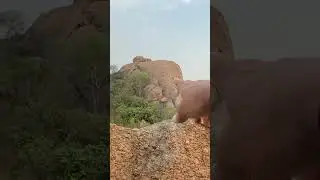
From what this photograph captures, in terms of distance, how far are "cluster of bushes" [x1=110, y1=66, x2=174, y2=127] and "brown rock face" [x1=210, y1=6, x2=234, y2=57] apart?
1.07 metres

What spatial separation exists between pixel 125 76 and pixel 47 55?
1.34 m

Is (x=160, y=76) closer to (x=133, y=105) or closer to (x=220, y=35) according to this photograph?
(x=133, y=105)

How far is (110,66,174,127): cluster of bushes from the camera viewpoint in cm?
328

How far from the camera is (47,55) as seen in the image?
1.94 meters

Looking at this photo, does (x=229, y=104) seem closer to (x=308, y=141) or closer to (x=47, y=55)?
(x=308, y=141)

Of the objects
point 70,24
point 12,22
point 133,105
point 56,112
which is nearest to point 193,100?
point 133,105

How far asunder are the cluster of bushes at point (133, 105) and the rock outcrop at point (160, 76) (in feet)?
0.15

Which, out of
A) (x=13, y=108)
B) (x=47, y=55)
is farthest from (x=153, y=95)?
(x=13, y=108)

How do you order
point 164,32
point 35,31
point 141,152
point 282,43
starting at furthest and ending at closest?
point 141,152
point 164,32
point 35,31
point 282,43

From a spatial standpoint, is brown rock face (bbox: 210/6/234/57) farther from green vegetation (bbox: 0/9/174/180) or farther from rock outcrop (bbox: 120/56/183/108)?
rock outcrop (bbox: 120/56/183/108)

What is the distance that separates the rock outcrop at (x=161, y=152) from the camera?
3193 millimetres

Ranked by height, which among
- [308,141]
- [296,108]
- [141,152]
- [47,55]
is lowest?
[141,152]

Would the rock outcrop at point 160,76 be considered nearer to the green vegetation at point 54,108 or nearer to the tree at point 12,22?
the green vegetation at point 54,108

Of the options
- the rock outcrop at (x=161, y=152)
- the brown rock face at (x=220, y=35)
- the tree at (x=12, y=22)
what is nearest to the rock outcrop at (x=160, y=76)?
the rock outcrop at (x=161, y=152)
